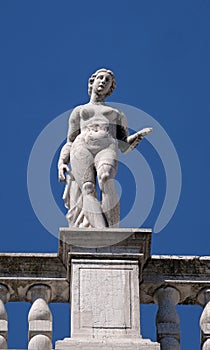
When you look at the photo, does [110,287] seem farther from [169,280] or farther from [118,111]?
[118,111]

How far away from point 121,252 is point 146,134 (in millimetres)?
2425

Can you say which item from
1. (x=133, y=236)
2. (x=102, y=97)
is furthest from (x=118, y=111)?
(x=133, y=236)

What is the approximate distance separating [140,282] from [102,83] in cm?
372

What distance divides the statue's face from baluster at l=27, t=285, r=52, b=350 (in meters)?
3.63

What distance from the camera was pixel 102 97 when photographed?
70.4ft

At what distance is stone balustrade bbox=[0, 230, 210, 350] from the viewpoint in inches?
746

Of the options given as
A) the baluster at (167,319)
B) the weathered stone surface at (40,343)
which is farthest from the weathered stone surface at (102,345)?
the baluster at (167,319)

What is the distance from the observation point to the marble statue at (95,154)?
1991 cm

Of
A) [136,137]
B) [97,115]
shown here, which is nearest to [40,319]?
[136,137]

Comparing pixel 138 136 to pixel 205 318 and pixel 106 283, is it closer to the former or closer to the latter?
pixel 106 283

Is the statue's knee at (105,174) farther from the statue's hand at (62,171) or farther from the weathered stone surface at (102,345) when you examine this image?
the weathered stone surface at (102,345)

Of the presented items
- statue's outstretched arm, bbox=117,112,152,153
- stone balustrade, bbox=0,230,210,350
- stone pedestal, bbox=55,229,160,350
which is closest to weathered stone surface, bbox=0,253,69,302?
stone balustrade, bbox=0,230,210,350

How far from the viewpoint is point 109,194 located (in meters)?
Result: 20.0

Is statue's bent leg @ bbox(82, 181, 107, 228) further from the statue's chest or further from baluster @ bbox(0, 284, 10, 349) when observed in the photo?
baluster @ bbox(0, 284, 10, 349)
